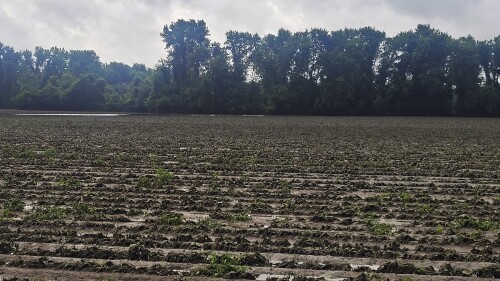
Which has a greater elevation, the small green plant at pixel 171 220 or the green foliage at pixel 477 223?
the green foliage at pixel 477 223

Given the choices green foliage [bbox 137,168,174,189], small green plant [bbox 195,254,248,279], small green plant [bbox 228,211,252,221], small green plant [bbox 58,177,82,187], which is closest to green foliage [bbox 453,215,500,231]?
small green plant [bbox 228,211,252,221]

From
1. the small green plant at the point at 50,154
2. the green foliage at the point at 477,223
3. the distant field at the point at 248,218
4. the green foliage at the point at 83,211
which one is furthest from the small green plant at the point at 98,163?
the green foliage at the point at 477,223

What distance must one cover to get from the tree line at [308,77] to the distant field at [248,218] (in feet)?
199

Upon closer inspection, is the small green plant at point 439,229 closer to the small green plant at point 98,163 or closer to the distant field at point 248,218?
the distant field at point 248,218

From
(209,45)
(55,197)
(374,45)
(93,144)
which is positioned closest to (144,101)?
(209,45)

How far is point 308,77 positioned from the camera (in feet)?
280

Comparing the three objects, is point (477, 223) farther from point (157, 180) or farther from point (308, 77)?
point (308, 77)

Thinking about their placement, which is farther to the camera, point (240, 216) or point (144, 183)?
point (144, 183)

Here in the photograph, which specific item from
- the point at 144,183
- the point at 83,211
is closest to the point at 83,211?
the point at 83,211

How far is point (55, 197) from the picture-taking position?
1226cm

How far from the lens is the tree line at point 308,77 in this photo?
78125 mm

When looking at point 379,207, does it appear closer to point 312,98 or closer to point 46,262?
point 46,262

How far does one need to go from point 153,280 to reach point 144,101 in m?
86.0

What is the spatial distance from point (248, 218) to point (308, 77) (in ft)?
251
